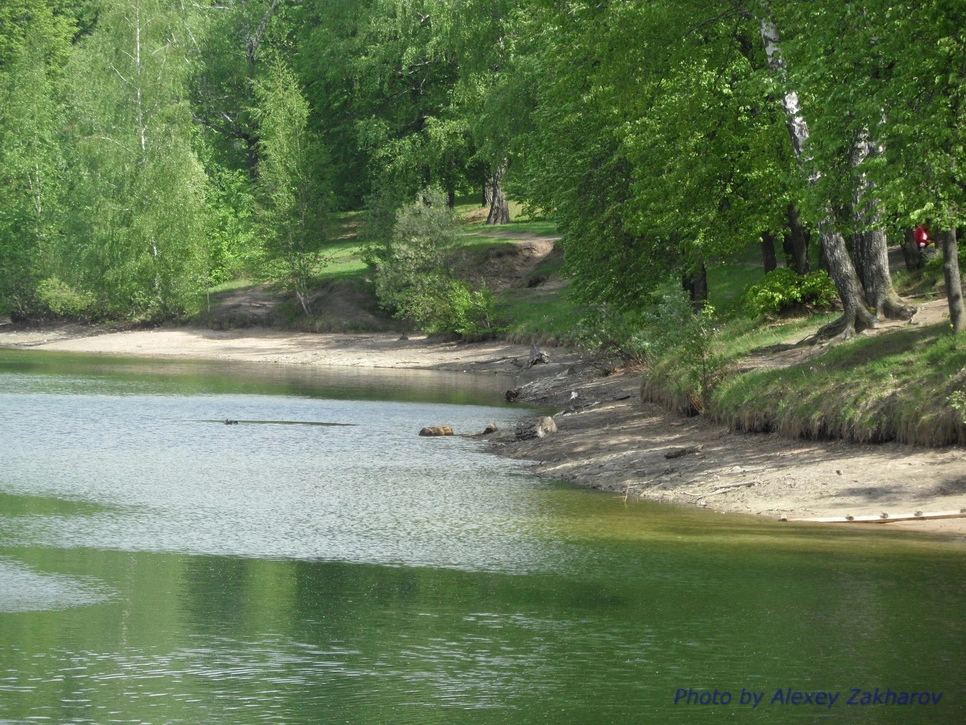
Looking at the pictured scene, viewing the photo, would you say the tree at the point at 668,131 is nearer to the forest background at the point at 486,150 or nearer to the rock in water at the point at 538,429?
the forest background at the point at 486,150

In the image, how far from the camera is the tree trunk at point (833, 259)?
68.5 ft

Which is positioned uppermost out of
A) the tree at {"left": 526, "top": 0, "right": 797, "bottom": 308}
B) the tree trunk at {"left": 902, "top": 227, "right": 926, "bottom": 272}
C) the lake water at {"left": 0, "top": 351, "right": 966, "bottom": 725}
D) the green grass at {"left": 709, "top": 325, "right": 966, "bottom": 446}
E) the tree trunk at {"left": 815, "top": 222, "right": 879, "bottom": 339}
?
the tree at {"left": 526, "top": 0, "right": 797, "bottom": 308}

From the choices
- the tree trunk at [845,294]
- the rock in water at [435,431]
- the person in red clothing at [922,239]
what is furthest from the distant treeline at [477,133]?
the rock in water at [435,431]

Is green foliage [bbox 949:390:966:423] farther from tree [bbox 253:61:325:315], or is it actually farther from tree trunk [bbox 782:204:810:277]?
tree [bbox 253:61:325:315]

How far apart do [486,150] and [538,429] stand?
2535 centimetres

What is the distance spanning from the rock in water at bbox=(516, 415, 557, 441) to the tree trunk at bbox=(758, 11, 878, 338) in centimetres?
500

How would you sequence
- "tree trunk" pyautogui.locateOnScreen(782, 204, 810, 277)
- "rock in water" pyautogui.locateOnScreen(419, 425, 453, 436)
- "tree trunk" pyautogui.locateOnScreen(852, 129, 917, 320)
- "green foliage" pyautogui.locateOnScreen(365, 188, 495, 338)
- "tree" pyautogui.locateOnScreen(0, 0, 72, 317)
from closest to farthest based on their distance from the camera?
"tree trunk" pyautogui.locateOnScreen(852, 129, 917, 320) < "rock in water" pyautogui.locateOnScreen(419, 425, 453, 436) < "tree trunk" pyautogui.locateOnScreen(782, 204, 810, 277) < "green foliage" pyautogui.locateOnScreen(365, 188, 495, 338) < "tree" pyautogui.locateOnScreen(0, 0, 72, 317)

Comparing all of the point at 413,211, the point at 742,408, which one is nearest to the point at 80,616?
the point at 742,408

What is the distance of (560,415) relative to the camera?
2512 centimetres

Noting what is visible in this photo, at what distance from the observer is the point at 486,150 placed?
46531 millimetres

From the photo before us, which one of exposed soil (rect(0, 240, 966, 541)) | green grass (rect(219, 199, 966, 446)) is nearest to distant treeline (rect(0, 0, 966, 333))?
green grass (rect(219, 199, 966, 446))

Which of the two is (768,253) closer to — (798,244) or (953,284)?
(798,244)

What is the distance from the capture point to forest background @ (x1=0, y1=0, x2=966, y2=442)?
54.2 feet

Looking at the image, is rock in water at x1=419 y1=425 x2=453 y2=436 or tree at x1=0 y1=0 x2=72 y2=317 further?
tree at x1=0 y1=0 x2=72 y2=317
